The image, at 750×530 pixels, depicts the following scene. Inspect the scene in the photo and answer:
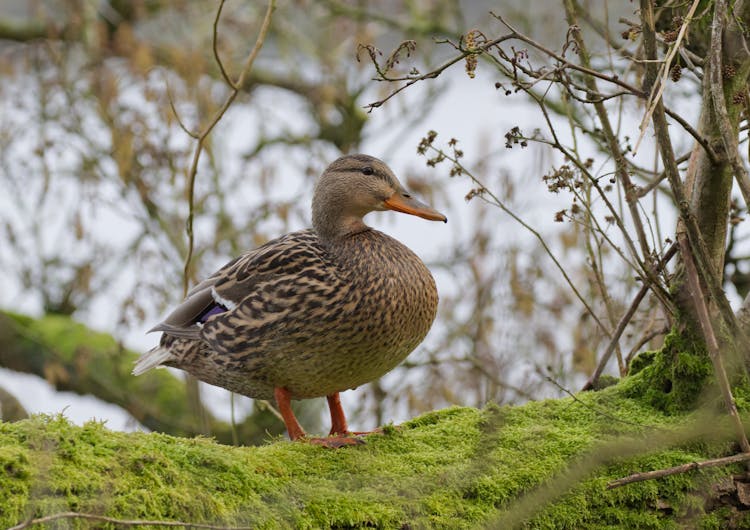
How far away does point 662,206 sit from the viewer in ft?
23.7

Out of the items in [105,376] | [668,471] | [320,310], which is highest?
[105,376]

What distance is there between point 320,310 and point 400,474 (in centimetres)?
76

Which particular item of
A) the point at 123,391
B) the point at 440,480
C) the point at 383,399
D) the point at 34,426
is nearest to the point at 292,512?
the point at 440,480

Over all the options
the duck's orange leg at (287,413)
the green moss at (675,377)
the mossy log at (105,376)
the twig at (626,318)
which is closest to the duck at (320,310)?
the duck's orange leg at (287,413)

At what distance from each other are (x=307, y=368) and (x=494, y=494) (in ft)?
3.09

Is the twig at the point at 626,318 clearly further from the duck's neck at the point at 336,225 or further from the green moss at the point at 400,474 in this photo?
the duck's neck at the point at 336,225

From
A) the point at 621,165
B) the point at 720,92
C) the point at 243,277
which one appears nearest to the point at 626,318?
the point at 621,165

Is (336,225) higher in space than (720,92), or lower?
higher

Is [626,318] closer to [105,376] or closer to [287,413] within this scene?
[287,413]

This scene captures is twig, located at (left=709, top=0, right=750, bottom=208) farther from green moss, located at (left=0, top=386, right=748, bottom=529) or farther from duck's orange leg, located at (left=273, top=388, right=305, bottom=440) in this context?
duck's orange leg, located at (left=273, top=388, right=305, bottom=440)

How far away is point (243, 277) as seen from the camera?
12.5 feet

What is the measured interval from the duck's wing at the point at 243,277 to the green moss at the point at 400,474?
742mm

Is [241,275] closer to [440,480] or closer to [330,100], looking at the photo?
[440,480]

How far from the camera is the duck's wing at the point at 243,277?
12.2ft
